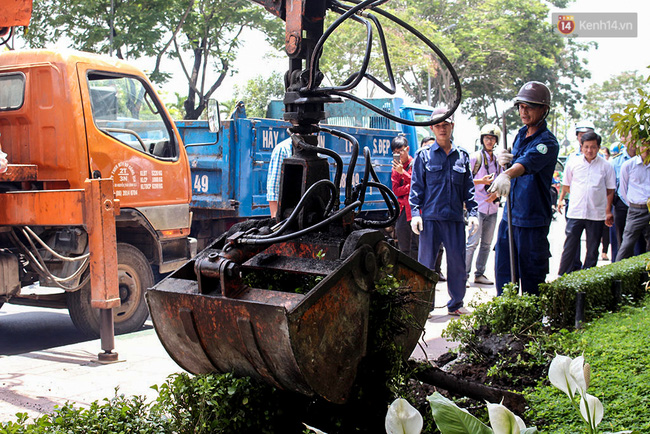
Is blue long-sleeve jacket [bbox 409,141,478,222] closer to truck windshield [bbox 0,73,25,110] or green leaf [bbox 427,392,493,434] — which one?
truck windshield [bbox 0,73,25,110]

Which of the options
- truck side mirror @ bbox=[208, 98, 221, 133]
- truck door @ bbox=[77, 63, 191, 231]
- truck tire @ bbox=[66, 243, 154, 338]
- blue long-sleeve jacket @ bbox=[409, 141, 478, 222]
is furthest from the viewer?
truck side mirror @ bbox=[208, 98, 221, 133]

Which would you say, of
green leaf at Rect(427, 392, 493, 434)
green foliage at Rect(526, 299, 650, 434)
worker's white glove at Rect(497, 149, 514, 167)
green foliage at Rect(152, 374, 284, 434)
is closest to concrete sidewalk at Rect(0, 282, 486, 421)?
green foliage at Rect(526, 299, 650, 434)

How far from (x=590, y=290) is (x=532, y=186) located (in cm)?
101

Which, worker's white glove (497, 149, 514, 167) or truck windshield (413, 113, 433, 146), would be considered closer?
worker's white glove (497, 149, 514, 167)

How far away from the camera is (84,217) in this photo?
550 centimetres

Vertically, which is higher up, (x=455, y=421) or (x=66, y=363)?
(x=455, y=421)

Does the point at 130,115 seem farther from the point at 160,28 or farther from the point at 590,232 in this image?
the point at 160,28

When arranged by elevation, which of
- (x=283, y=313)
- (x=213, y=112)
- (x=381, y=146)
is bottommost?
(x=283, y=313)

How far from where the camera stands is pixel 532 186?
575 cm

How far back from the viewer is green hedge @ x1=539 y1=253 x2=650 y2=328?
5.09 meters

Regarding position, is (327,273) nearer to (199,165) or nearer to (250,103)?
(199,165)

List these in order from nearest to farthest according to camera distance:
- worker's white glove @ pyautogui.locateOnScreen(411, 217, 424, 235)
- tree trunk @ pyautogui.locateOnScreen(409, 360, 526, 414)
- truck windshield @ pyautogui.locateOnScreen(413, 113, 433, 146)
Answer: tree trunk @ pyautogui.locateOnScreen(409, 360, 526, 414) < worker's white glove @ pyautogui.locateOnScreen(411, 217, 424, 235) < truck windshield @ pyautogui.locateOnScreen(413, 113, 433, 146)

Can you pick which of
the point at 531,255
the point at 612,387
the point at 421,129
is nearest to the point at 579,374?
the point at 612,387

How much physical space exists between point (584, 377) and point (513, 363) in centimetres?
310
